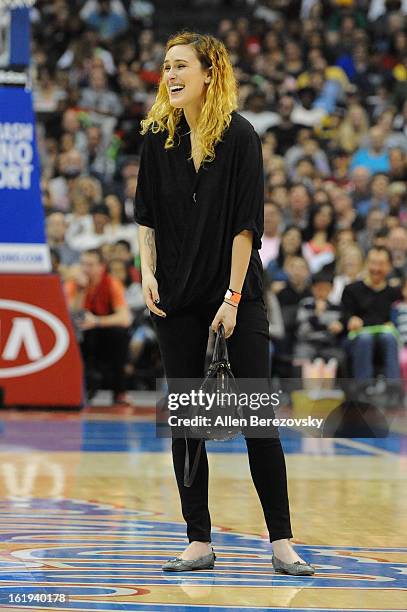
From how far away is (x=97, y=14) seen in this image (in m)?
20.4

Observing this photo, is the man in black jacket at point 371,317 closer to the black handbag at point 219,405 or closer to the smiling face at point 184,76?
the black handbag at point 219,405

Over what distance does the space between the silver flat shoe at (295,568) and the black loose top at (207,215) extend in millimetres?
986

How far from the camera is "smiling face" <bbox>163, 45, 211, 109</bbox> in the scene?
4.98 meters

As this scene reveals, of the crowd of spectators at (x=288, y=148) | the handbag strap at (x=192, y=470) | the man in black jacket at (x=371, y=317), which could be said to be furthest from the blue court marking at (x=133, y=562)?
the crowd of spectators at (x=288, y=148)

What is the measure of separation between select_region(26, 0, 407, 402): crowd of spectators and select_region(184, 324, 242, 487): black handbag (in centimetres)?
778

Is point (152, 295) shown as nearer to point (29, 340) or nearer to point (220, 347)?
point (220, 347)

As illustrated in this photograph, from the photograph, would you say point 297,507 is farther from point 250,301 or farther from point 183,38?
point 183,38

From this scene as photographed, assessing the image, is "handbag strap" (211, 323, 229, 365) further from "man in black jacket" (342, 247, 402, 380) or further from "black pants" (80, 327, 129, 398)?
"black pants" (80, 327, 129, 398)

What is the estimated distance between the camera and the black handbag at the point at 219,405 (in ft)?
15.9

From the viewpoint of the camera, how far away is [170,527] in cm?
605

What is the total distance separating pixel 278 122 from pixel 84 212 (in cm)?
390

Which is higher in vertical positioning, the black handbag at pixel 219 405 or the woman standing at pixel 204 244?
the woman standing at pixel 204 244

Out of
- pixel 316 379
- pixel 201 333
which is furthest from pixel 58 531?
pixel 316 379

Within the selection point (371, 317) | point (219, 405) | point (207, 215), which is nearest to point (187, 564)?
point (219, 405)
